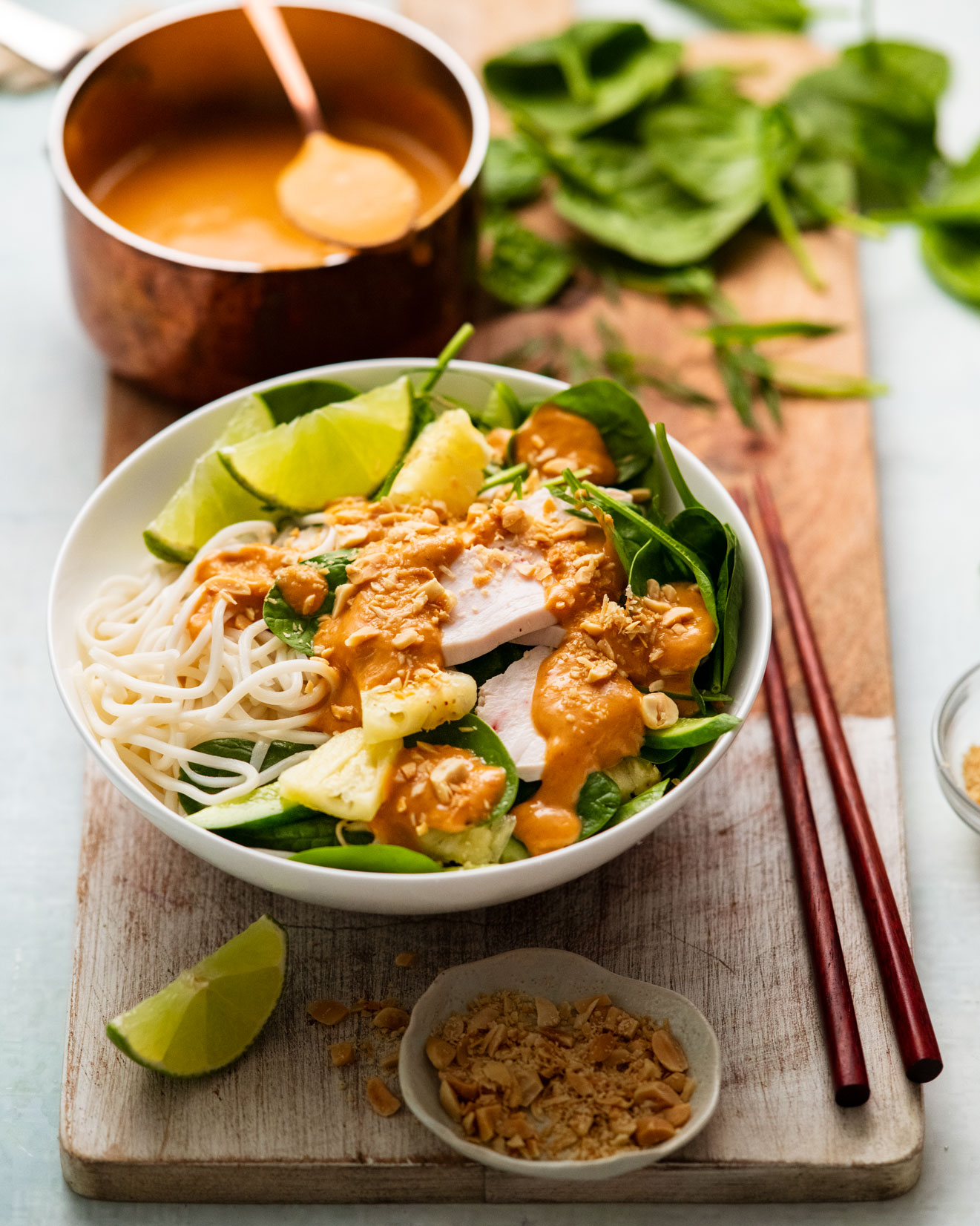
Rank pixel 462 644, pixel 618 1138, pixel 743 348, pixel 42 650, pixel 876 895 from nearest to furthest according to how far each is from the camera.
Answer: pixel 618 1138 → pixel 462 644 → pixel 876 895 → pixel 42 650 → pixel 743 348

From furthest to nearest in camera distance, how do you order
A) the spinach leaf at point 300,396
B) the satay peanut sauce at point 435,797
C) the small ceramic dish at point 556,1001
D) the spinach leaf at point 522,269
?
the spinach leaf at point 522,269 < the spinach leaf at point 300,396 < the satay peanut sauce at point 435,797 < the small ceramic dish at point 556,1001

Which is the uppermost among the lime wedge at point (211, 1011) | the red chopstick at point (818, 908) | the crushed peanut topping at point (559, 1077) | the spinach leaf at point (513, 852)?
the spinach leaf at point (513, 852)

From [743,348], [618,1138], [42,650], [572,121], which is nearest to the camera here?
[618,1138]

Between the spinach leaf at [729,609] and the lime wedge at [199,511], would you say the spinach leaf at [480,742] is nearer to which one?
the spinach leaf at [729,609]

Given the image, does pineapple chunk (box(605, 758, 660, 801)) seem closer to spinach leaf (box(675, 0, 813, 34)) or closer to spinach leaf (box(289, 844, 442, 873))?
spinach leaf (box(289, 844, 442, 873))

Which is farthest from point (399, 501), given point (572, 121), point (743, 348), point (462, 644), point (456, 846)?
point (572, 121)

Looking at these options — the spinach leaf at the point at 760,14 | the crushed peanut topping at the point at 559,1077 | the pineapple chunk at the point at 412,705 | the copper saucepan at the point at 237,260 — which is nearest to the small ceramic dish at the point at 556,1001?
the crushed peanut topping at the point at 559,1077

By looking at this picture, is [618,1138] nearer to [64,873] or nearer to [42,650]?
[64,873]

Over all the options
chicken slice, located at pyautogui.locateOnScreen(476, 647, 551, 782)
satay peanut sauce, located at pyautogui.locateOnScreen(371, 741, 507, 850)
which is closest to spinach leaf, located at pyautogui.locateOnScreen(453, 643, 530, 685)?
chicken slice, located at pyautogui.locateOnScreen(476, 647, 551, 782)
